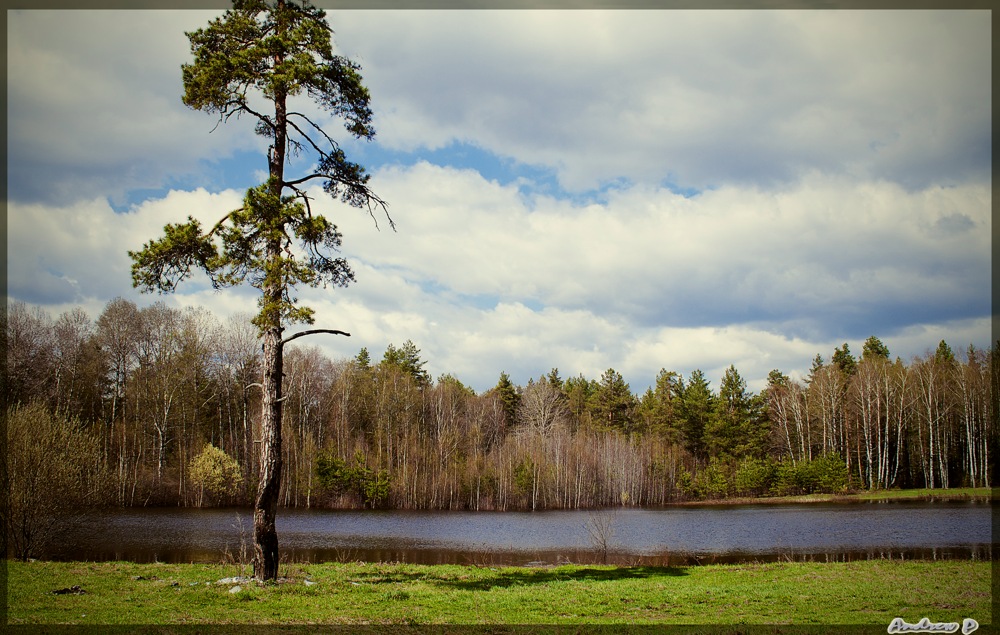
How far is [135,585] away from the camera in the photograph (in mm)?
12727

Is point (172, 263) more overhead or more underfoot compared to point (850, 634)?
more overhead

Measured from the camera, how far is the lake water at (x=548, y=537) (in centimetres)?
2319

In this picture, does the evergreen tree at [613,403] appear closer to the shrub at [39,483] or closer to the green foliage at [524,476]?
the green foliage at [524,476]

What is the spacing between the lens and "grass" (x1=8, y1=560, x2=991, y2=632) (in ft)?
34.1

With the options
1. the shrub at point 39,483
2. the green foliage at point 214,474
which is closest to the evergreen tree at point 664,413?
the green foliage at point 214,474

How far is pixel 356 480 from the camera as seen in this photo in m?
53.3

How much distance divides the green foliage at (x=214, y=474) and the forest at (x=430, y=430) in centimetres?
12

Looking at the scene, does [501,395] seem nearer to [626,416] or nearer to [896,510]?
[626,416]

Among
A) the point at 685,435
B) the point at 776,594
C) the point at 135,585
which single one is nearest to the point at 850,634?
the point at 776,594

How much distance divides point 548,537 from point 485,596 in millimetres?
19576

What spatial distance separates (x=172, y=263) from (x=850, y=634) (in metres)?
15.4

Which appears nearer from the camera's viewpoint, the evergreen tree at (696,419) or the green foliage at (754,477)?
the green foliage at (754,477)

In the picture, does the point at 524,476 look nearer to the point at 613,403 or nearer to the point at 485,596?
the point at 613,403

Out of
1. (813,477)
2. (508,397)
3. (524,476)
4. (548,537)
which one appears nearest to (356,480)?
(524,476)
